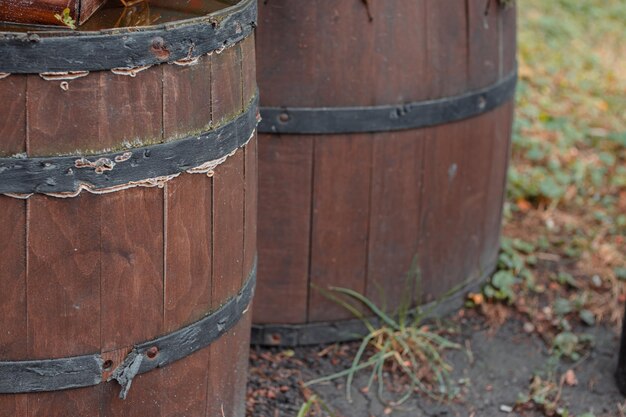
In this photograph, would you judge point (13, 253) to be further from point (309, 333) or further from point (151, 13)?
point (309, 333)

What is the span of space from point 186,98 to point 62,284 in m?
0.44

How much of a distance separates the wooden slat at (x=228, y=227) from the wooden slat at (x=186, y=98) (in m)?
0.14

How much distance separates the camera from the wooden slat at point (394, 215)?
3.10m

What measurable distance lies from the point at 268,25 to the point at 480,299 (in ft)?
4.42

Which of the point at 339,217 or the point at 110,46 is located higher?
the point at 110,46

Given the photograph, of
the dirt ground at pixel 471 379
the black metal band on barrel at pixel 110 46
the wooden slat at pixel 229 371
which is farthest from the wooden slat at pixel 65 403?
the dirt ground at pixel 471 379

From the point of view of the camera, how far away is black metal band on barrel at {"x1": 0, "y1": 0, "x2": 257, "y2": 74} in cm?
188

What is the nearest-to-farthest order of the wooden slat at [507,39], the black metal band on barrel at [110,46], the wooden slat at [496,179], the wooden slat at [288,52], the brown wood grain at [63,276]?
1. the black metal band on barrel at [110,46]
2. the brown wood grain at [63,276]
3. the wooden slat at [288,52]
4. the wooden slat at [507,39]
5. the wooden slat at [496,179]

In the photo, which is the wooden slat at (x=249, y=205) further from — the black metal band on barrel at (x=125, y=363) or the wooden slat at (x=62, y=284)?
the wooden slat at (x=62, y=284)

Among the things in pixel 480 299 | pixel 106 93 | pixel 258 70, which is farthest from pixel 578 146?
pixel 106 93

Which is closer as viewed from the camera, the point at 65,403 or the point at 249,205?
the point at 65,403

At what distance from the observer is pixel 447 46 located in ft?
10.2

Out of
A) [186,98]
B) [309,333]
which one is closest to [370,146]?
[309,333]

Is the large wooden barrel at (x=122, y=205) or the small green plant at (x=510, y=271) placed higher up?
the large wooden barrel at (x=122, y=205)
